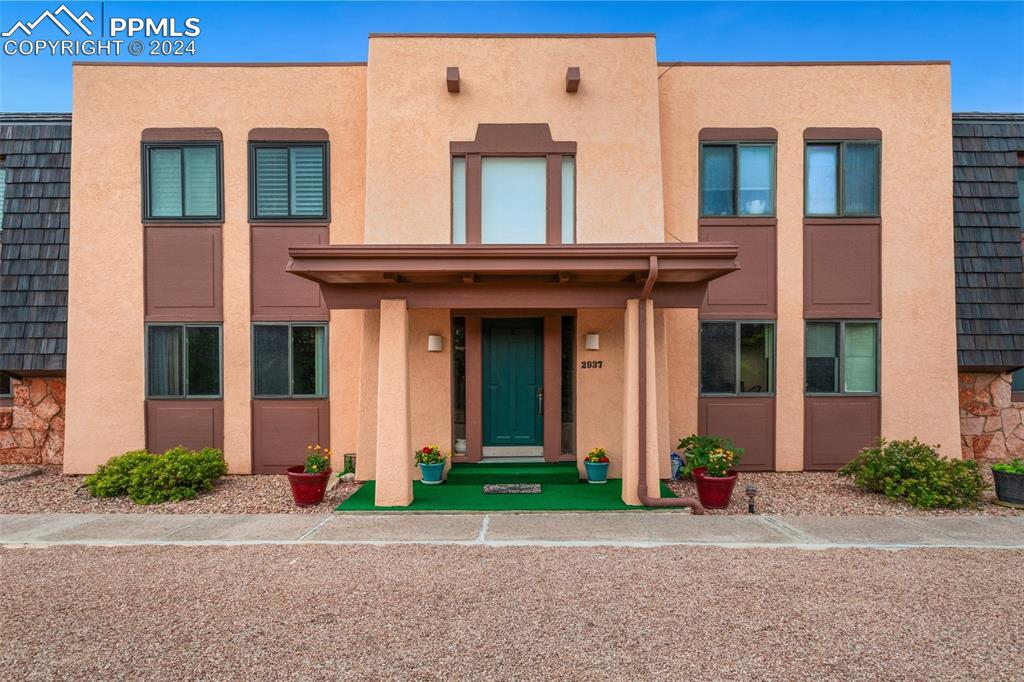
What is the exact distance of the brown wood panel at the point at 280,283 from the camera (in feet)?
29.7

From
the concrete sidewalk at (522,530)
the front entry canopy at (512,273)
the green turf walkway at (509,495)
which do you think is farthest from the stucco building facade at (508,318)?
the concrete sidewalk at (522,530)

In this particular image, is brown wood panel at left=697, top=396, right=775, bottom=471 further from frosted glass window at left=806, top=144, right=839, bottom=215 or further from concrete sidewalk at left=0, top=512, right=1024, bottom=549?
frosted glass window at left=806, top=144, right=839, bottom=215

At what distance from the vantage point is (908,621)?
13.4 ft

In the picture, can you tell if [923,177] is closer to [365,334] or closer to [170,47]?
[365,334]

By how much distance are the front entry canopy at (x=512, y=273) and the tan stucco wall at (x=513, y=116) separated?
4.46 ft

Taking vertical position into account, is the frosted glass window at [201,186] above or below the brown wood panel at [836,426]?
above

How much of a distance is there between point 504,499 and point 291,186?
20.2 feet

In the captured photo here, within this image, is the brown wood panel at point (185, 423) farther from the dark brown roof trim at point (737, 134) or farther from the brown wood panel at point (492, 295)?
the dark brown roof trim at point (737, 134)

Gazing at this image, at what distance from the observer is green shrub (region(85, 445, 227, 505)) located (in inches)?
295

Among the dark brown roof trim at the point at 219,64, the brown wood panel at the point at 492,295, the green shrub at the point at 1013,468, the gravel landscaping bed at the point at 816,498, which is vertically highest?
the dark brown roof trim at the point at 219,64

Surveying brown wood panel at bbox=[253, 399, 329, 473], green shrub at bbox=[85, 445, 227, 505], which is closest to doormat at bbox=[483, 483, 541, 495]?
brown wood panel at bbox=[253, 399, 329, 473]

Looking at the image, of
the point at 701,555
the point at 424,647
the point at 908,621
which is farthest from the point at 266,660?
the point at 908,621

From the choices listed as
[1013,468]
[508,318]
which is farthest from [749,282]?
[1013,468]

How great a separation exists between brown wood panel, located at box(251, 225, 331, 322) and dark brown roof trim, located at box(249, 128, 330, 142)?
1426mm
